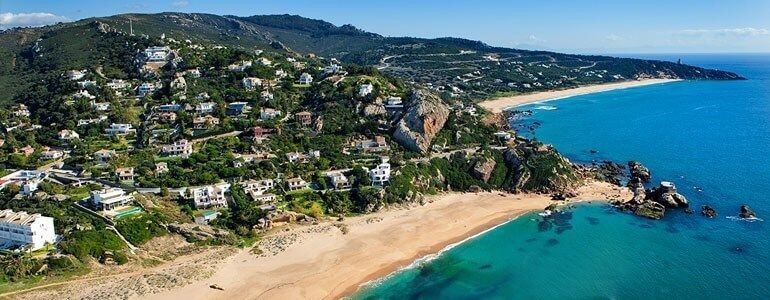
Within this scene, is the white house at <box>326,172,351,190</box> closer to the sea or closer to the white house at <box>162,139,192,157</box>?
the sea

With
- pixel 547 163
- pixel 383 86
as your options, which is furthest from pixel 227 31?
pixel 547 163

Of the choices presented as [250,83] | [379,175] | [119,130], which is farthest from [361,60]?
[379,175]

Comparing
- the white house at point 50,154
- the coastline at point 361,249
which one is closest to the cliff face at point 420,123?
the coastline at point 361,249

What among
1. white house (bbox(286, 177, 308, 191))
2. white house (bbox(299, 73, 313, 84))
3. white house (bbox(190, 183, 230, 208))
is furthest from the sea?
white house (bbox(299, 73, 313, 84))

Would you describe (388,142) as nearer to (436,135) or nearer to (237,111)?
(436,135)

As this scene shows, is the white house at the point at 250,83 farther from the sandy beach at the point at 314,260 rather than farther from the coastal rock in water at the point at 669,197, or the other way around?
the coastal rock in water at the point at 669,197

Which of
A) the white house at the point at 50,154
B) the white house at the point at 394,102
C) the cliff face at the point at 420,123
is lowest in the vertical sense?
the white house at the point at 50,154
